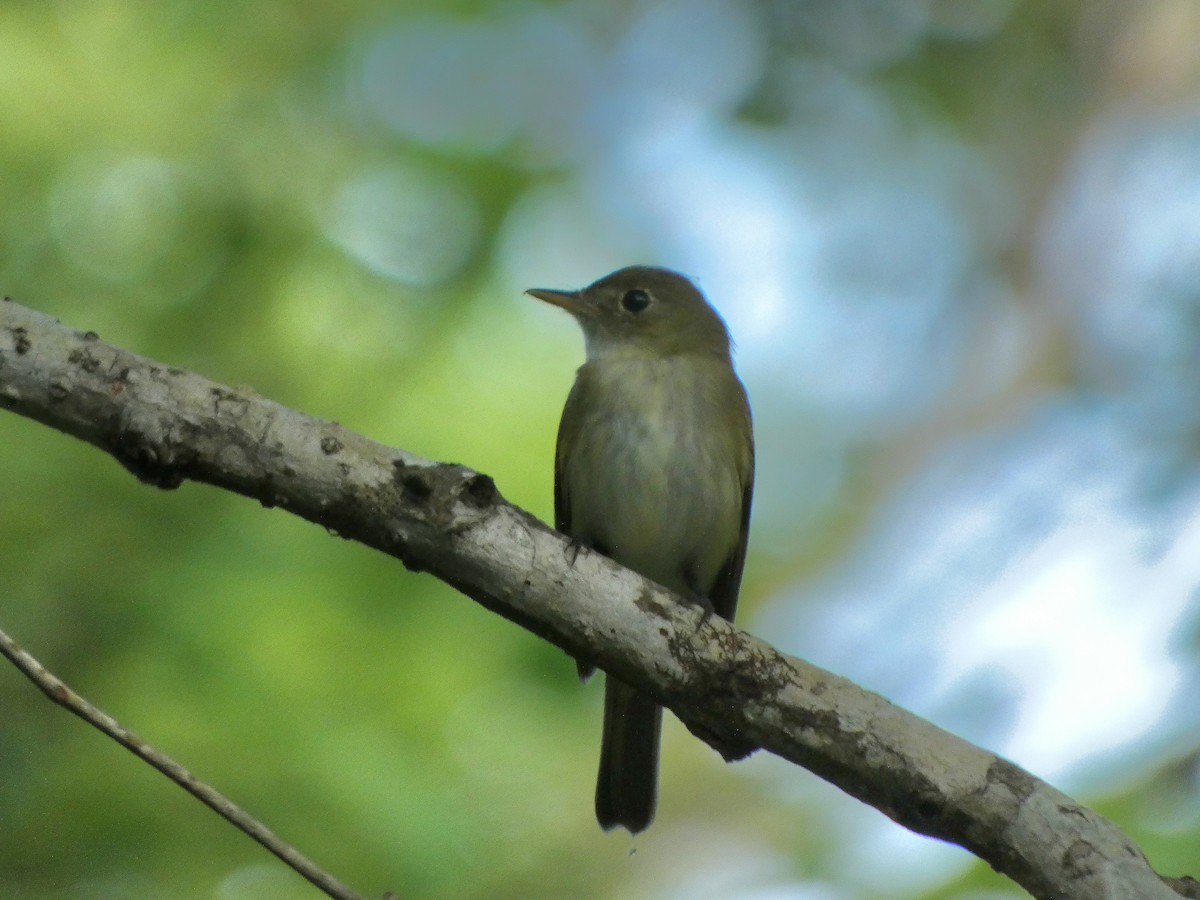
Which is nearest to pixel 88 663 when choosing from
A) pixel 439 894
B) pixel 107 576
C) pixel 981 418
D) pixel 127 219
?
pixel 107 576

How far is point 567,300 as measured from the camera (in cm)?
579

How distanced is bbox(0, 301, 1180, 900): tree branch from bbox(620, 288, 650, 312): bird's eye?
8.36ft

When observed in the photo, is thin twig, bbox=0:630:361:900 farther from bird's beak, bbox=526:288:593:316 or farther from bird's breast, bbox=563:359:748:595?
bird's beak, bbox=526:288:593:316

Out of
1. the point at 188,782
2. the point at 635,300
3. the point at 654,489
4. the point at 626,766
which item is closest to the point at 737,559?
the point at 654,489

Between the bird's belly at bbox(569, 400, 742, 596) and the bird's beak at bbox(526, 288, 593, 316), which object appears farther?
the bird's beak at bbox(526, 288, 593, 316)

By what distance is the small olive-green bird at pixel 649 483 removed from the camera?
5195 millimetres

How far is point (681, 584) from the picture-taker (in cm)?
560

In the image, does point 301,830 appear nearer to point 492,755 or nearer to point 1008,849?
point 492,755

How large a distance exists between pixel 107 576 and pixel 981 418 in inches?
221

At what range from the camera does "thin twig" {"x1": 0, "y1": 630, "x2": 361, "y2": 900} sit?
8.31ft

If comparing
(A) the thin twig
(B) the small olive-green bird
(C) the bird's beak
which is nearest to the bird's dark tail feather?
(B) the small olive-green bird

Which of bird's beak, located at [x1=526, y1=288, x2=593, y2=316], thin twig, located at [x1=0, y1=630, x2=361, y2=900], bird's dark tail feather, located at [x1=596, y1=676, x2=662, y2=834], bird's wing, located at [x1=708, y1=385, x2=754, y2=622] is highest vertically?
bird's beak, located at [x1=526, y1=288, x2=593, y2=316]

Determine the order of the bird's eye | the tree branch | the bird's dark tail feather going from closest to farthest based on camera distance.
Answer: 1. the tree branch
2. the bird's dark tail feather
3. the bird's eye

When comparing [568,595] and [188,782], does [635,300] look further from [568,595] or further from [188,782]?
[188,782]
